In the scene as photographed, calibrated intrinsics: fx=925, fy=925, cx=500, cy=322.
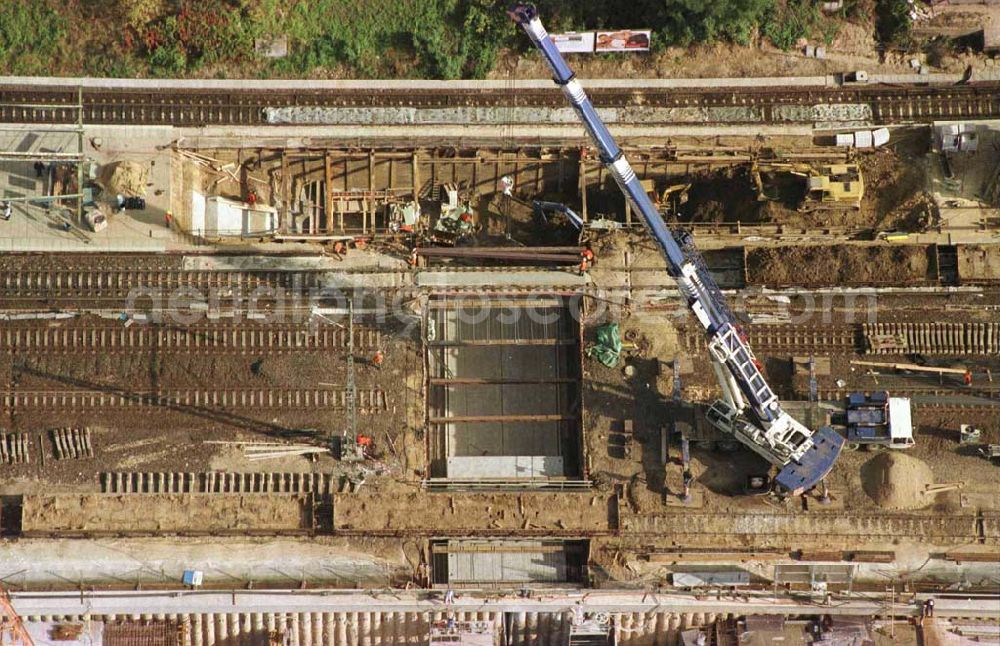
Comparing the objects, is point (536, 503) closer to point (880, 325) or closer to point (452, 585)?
point (452, 585)

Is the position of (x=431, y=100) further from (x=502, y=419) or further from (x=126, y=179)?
(x=502, y=419)

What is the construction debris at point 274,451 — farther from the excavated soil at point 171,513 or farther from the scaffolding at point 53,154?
the scaffolding at point 53,154

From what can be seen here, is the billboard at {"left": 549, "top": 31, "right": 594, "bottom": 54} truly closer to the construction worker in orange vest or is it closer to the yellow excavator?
the yellow excavator

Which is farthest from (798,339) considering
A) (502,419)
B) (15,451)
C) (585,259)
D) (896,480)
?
(15,451)

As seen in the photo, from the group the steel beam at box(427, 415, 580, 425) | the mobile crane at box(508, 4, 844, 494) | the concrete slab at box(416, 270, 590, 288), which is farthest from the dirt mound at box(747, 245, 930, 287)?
the steel beam at box(427, 415, 580, 425)

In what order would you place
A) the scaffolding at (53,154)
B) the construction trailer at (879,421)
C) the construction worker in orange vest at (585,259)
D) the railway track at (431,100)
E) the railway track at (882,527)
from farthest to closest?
the railway track at (431,100) → the construction worker in orange vest at (585,259) → the scaffolding at (53,154) → the railway track at (882,527) → the construction trailer at (879,421)

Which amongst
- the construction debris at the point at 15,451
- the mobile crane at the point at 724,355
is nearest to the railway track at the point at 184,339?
the construction debris at the point at 15,451
